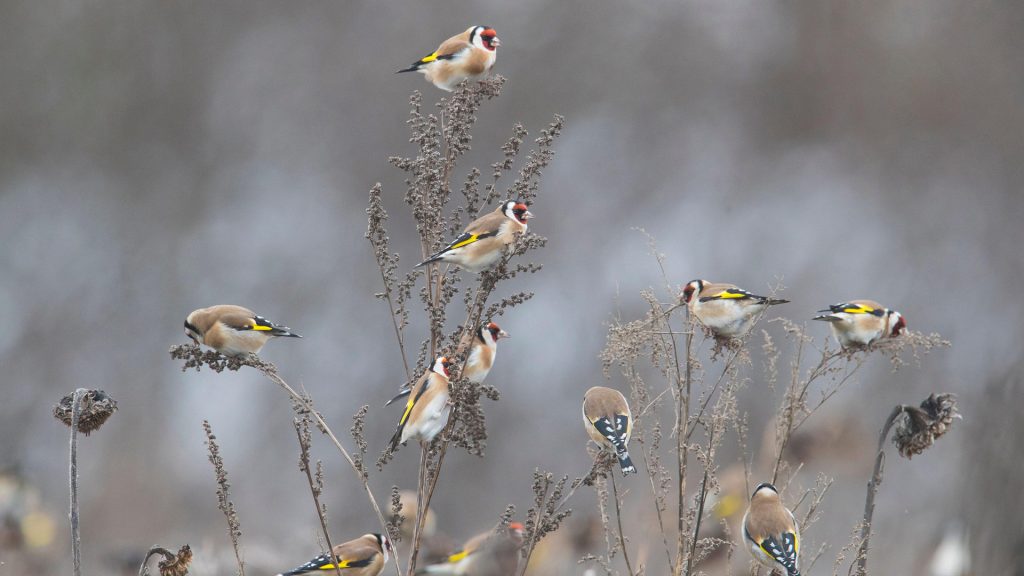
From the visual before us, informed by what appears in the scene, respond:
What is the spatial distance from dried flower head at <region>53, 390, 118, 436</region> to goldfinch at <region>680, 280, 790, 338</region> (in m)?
1.99

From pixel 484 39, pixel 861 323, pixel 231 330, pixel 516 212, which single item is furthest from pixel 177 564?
pixel 484 39

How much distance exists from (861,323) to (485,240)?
151cm

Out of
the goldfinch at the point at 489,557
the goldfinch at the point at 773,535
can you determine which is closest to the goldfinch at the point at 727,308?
the goldfinch at the point at 773,535

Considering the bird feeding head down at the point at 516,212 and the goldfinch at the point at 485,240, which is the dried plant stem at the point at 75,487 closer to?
the goldfinch at the point at 485,240

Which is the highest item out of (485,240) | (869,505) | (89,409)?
(485,240)

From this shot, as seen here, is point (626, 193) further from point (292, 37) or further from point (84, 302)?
point (84, 302)

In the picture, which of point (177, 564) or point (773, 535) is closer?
point (177, 564)

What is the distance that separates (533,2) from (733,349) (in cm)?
920

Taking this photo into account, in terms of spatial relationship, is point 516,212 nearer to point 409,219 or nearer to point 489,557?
point 489,557

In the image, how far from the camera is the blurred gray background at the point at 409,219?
35.8ft

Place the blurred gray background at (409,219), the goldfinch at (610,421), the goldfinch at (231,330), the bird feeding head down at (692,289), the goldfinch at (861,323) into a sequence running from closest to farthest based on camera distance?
the goldfinch at (610,421)
the goldfinch at (861,323)
the goldfinch at (231,330)
the bird feeding head down at (692,289)
the blurred gray background at (409,219)

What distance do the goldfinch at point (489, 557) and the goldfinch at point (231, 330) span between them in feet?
3.76

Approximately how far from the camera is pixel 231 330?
4957mm

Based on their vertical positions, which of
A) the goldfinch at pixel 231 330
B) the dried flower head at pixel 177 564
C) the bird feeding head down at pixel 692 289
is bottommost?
the dried flower head at pixel 177 564
